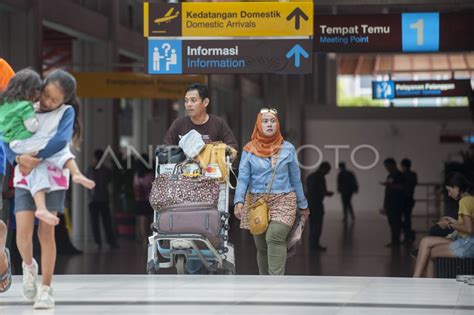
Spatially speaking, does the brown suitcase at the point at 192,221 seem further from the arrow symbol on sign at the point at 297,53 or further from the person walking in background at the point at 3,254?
the arrow symbol on sign at the point at 297,53

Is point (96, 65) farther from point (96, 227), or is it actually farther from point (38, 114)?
point (38, 114)

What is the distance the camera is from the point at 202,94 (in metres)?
9.96

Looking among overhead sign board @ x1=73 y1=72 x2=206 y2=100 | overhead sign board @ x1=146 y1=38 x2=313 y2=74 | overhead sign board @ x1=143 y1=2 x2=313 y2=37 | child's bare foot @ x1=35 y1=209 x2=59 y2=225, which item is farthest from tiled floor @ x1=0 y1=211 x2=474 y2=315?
overhead sign board @ x1=73 y1=72 x2=206 y2=100

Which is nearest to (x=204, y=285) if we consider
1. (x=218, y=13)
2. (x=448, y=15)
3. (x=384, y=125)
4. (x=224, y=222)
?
(x=224, y=222)

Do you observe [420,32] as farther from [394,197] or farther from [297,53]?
[394,197]

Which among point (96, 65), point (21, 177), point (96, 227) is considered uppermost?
point (96, 65)

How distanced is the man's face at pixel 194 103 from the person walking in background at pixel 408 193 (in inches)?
512

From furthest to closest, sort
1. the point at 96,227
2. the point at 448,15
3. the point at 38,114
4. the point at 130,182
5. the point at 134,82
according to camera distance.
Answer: the point at 130,182 → the point at 96,227 → the point at 134,82 → the point at 448,15 → the point at 38,114

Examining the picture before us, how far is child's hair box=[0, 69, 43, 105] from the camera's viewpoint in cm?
721

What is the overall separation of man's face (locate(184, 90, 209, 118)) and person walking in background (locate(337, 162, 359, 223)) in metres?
17.8

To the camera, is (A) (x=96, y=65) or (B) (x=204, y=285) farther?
(A) (x=96, y=65)

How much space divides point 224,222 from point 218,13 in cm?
373

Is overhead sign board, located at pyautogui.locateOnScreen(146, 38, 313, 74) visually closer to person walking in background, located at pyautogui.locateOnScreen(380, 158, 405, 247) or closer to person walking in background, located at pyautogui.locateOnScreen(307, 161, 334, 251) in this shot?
person walking in background, located at pyautogui.locateOnScreen(307, 161, 334, 251)

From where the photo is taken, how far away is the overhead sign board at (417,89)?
69.8 feet
